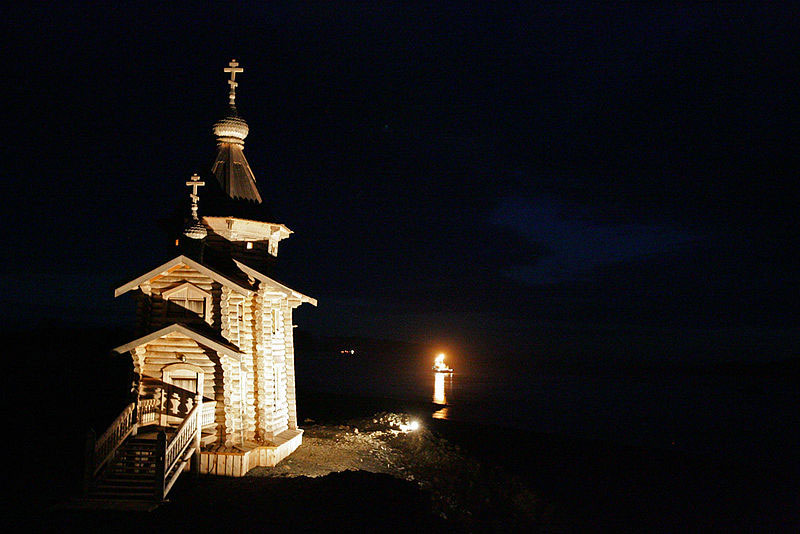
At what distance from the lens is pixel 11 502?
550 inches

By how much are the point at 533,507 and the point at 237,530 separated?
12.5 metres

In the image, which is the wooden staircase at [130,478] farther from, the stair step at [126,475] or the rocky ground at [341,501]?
the rocky ground at [341,501]

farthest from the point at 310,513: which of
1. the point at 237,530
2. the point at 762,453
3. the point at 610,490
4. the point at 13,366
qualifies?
the point at 762,453

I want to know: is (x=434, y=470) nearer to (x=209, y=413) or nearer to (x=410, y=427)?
(x=209, y=413)

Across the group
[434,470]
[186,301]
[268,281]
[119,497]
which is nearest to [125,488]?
[119,497]

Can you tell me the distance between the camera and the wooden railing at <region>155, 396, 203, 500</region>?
1369 centimetres

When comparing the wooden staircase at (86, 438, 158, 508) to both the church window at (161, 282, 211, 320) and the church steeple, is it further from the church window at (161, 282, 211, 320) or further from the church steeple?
the church steeple

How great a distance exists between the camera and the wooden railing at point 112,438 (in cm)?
1366

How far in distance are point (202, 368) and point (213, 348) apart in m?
1.45

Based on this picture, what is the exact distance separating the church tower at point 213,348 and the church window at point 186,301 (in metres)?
0.03

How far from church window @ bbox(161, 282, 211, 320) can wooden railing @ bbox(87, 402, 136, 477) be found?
3162mm

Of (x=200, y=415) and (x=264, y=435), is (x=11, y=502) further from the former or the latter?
(x=264, y=435)

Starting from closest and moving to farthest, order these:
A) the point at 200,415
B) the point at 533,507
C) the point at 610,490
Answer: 1. the point at 200,415
2. the point at 533,507
3. the point at 610,490

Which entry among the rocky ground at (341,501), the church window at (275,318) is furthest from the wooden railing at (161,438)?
the church window at (275,318)
